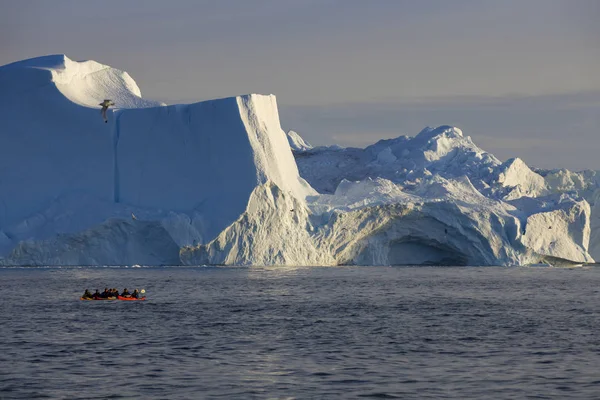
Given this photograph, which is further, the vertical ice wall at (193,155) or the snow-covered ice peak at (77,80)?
the snow-covered ice peak at (77,80)

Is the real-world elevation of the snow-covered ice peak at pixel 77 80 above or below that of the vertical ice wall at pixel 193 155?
above

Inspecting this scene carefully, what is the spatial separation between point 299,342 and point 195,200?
2683cm

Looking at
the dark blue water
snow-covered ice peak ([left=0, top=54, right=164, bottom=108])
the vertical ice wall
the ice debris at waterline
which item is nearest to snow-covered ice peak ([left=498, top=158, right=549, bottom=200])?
the ice debris at waterline

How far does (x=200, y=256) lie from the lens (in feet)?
149

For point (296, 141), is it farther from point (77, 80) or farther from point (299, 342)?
point (299, 342)

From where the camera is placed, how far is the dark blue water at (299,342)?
→ 1451cm

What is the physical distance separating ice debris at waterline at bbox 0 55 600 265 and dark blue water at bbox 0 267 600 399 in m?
9.68

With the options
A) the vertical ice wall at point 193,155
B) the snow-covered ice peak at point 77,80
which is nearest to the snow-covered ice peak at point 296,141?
the snow-covered ice peak at point 77,80

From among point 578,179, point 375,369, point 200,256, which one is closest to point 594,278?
point 200,256

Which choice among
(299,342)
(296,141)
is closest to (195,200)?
(299,342)

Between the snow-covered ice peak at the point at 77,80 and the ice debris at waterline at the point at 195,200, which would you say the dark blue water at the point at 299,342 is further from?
the snow-covered ice peak at the point at 77,80

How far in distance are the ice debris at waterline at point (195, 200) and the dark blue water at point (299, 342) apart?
9677mm

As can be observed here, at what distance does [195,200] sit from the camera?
45875 millimetres

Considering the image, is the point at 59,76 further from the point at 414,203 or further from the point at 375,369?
the point at 375,369
